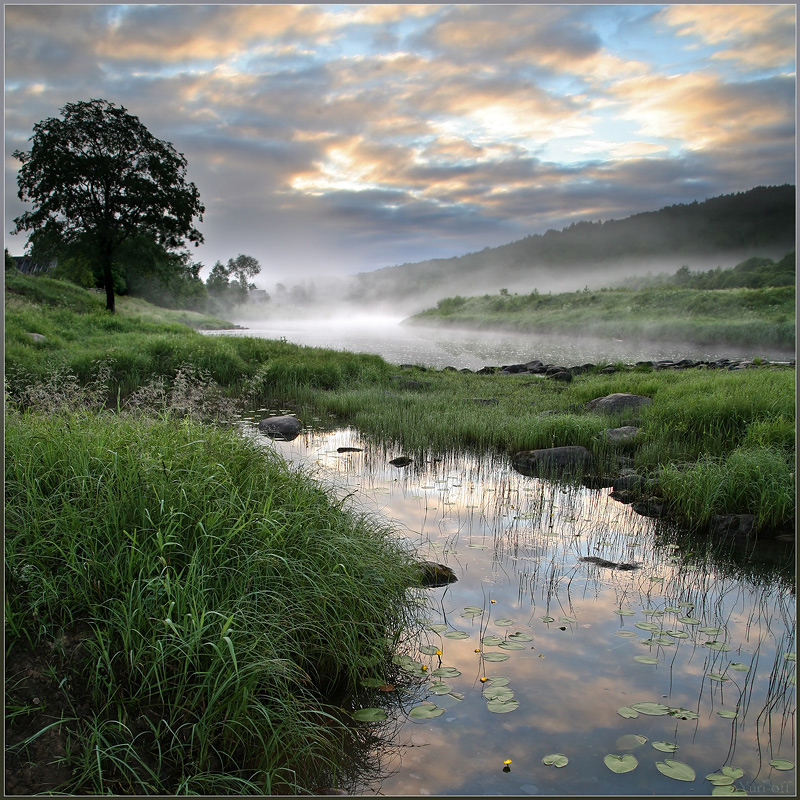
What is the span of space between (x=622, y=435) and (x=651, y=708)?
6858 millimetres

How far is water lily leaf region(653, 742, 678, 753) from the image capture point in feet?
10.0

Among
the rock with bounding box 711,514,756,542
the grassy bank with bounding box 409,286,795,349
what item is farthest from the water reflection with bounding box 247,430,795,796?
the grassy bank with bounding box 409,286,795,349

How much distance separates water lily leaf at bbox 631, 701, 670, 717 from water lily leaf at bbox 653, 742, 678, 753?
0.78 feet

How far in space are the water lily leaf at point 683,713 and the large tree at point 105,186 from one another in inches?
281

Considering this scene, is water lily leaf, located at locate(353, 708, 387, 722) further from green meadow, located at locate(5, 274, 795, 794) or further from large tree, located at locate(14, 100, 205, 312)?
large tree, located at locate(14, 100, 205, 312)

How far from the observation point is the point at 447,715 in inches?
132

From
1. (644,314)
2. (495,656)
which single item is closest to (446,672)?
(495,656)

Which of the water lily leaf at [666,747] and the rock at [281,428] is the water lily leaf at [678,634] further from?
the rock at [281,428]

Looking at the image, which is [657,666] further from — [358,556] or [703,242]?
[703,242]

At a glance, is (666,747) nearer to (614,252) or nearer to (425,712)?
(425,712)

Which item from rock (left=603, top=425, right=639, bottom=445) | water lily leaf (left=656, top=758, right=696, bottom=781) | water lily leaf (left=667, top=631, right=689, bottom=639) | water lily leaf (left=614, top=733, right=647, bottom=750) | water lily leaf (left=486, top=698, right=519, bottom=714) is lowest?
water lily leaf (left=656, top=758, right=696, bottom=781)

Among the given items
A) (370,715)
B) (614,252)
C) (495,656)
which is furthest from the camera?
(614,252)

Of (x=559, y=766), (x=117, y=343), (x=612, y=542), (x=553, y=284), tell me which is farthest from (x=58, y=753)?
(x=553, y=284)

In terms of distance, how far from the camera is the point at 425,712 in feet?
11.1
